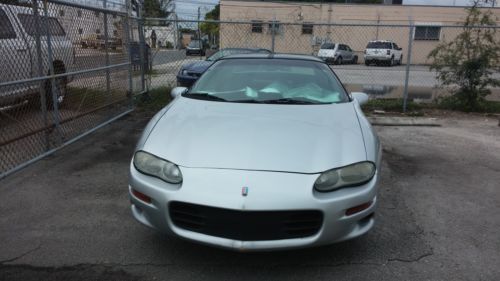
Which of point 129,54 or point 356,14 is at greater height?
point 356,14

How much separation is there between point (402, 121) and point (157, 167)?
6.29 metres

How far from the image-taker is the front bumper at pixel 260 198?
2.57m

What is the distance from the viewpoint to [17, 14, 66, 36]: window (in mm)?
5047

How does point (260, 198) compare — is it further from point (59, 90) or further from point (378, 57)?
point (378, 57)

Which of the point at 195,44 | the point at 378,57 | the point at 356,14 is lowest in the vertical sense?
the point at 378,57

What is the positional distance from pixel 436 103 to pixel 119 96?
22.6 feet

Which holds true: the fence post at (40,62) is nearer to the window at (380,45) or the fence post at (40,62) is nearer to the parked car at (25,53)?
the parked car at (25,53)

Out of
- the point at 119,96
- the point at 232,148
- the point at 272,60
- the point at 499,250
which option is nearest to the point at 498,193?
the point at 499,250

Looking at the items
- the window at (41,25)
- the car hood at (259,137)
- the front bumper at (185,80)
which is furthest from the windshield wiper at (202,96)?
the front bumper at (185,80)

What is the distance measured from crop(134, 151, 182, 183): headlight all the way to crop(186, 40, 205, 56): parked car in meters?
7.25

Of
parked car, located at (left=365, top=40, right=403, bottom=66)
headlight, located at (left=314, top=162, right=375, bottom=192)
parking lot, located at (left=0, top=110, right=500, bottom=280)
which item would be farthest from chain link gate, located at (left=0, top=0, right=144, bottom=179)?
parked car, located at (left=365, top=40, right=403, bottom=66)

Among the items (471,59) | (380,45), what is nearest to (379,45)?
(380,45)

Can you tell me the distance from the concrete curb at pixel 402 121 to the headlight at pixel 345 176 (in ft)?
17.2

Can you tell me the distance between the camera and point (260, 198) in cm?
256
